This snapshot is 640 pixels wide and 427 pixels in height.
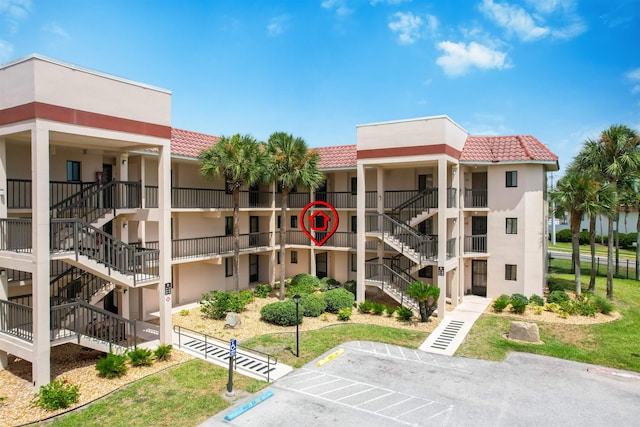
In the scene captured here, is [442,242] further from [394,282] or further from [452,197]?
[394,282]

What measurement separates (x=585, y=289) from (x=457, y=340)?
1435cm

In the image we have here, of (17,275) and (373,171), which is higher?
(373,171)

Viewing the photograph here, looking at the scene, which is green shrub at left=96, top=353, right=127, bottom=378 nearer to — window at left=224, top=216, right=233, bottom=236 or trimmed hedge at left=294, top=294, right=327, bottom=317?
trimmed hedge at left=294, top=294, right=327, bottom=317

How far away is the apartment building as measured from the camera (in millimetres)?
13898

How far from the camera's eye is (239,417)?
1218 cm

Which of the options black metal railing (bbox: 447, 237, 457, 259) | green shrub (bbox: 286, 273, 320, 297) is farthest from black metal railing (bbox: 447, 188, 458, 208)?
green shrub (bbox: 286, 273, 320, 297)

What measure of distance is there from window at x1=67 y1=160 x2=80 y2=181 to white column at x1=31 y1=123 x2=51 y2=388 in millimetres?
5607

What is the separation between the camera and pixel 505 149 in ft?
87.7

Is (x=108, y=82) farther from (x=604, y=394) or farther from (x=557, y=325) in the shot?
(x=557, y=325)

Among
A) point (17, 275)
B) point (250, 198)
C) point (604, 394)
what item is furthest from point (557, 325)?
point (17, 275)

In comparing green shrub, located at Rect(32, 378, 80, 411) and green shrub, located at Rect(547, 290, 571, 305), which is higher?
green shrub, located at Rect(547, 290, 571, 305)

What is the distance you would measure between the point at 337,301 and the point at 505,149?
47.4 feet

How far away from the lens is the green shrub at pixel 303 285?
25272 millimetres

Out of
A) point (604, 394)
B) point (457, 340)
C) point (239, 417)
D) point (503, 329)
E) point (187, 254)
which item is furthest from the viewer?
point (187, 254)
